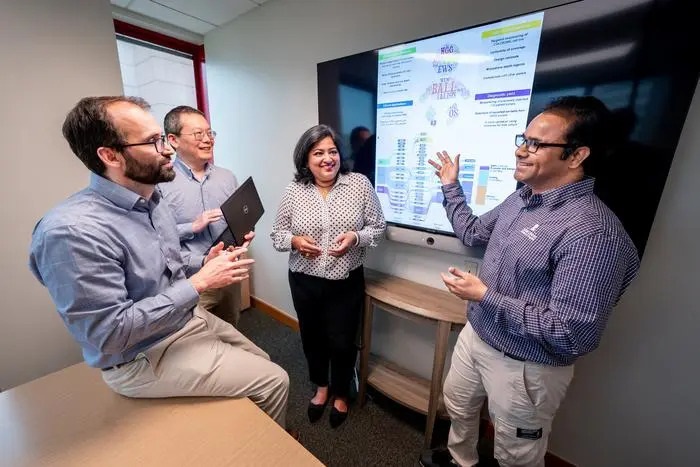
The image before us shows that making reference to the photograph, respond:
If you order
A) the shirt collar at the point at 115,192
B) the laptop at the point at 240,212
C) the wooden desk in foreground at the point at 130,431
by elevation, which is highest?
the shirt collar at the point at 115,192

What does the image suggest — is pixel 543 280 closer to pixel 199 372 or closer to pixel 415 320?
pixel 415 320

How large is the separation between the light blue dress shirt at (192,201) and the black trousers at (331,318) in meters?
0.54

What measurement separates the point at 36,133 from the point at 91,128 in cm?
95

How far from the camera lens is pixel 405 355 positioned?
75.4 inches

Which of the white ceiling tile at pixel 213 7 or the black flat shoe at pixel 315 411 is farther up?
the white ceiling tile at pixel 213 7

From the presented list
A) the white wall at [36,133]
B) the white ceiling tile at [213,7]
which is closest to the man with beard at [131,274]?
the white wall at [36,133]

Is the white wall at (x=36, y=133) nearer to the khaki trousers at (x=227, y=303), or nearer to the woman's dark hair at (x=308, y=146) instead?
the khaki trousers at (x=227, y=303)

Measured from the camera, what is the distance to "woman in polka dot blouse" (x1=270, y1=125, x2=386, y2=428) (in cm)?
153

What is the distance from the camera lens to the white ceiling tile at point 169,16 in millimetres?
2156

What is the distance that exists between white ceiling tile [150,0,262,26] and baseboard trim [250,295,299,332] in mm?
2496

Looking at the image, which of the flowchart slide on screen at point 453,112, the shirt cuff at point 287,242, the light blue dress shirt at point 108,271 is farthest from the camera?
the shirt cuff at point 287,242

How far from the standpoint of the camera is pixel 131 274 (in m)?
0.94

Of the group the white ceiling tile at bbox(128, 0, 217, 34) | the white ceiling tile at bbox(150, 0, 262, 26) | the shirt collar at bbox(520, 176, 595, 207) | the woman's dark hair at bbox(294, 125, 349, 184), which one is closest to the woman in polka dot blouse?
the woman's dark hair at bbox(294, 125, 349, 184)

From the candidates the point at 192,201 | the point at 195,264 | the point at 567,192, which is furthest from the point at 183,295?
the point at 567,192
